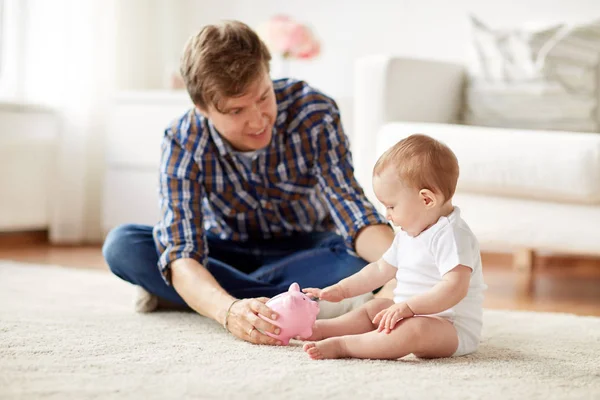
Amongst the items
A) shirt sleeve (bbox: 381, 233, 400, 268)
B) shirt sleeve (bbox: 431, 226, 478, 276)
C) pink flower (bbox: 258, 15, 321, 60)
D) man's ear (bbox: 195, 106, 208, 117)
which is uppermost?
pink flower (bbox: 258, 15, 321, 60)

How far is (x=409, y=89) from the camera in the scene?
2607 millimetres

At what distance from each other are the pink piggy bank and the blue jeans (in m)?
0.30

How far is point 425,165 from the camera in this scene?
1.27 meters

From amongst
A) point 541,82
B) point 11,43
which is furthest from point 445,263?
point 11,43

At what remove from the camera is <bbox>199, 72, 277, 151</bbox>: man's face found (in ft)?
5.11

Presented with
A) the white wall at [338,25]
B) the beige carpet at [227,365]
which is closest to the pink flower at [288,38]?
the white wall at [338,25]

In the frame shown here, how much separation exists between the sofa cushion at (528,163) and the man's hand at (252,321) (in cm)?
100

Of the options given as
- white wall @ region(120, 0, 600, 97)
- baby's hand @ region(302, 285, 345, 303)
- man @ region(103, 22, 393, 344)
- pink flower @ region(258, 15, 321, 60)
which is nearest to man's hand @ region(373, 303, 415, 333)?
baby's hand @ region(302, 285, 345, 303)

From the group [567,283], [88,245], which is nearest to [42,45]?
[88,245]

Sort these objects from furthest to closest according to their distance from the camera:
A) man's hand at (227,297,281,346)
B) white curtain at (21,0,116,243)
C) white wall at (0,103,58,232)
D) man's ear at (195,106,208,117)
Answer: white curtain at (21,0,116,243) < white wall at (0,103,58,232) < man's ear at (195,106,208,117) < man's hand at (227,297,281,346)

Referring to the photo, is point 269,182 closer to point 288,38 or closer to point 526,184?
point 526,184

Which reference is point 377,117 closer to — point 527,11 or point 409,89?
point 409,89

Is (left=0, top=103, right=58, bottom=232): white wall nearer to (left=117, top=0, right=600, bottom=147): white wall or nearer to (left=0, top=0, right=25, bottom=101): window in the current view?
(left=0, top=0, right=25, bottom=101): window

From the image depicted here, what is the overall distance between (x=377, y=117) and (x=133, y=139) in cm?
112
